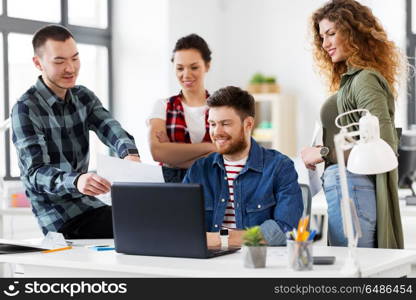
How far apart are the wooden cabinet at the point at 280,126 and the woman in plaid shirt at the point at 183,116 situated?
12.0 feet

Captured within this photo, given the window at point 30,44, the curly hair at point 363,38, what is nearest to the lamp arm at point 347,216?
the curly hair at point 363,38

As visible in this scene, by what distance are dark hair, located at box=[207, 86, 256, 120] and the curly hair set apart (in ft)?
1.36

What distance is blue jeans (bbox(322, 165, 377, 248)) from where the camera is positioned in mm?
2564

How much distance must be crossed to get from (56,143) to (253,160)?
83cm

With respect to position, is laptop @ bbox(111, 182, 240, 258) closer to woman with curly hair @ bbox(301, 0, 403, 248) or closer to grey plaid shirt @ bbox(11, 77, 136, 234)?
grey plaid shirt @ bbox(11, 77, 136, 234)

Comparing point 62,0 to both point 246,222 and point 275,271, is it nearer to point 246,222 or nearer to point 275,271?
point 246,222

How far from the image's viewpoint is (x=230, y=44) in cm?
728

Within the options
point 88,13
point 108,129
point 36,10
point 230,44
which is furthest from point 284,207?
point 230,44

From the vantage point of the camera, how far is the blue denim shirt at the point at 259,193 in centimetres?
255

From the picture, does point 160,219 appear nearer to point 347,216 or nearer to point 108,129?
point 347,216

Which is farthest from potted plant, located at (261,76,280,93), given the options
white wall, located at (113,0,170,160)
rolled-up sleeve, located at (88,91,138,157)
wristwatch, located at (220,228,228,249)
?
wristwatch, located at (220,228,228,249)

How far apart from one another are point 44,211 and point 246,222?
845mm

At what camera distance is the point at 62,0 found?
601 centimetres

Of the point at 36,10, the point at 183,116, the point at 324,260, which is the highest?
the point at 36,10
